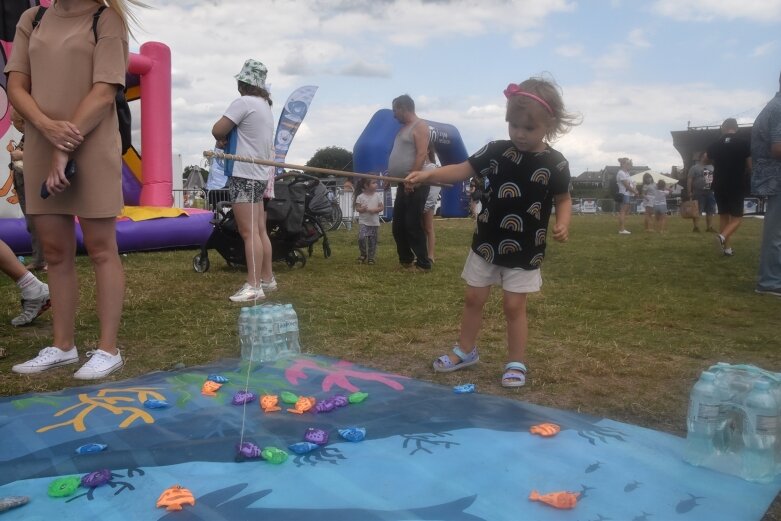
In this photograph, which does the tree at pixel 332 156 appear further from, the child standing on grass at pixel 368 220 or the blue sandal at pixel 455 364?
the blue sandal at pixel 455 364

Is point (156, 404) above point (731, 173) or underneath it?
underneath

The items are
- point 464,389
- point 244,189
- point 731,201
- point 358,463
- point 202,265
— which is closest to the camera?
point 358,463

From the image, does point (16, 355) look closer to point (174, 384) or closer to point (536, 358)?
point (174, 384)

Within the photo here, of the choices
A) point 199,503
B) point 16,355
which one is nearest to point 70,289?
point 16,355

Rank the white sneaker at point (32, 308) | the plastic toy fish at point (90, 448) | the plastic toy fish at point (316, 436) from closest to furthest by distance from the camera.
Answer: the plastic toy fish at point (90, 448) < the plastic toy fish at point (316, 436) < the white sneaker at point (32, 308)

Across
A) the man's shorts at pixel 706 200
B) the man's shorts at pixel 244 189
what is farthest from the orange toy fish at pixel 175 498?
the man's shorts at pixel 706 200

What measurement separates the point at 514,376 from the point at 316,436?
100 centimetres

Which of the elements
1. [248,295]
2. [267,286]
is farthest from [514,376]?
[267,286]

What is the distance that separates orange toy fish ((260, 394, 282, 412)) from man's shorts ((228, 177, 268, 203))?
2351mm

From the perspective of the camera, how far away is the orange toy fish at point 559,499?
1705 mm

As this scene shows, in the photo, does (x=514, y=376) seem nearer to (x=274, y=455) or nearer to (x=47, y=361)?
(x=274, y=455)

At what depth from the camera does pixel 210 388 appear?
2.61m

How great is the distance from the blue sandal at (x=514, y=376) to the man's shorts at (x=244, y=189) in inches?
96.3

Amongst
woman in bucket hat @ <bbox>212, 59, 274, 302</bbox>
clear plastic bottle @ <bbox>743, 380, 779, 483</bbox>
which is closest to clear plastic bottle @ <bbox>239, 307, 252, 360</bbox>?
woman in bucket hat @ <bbox>212, 59, 274, 302</bbox>
